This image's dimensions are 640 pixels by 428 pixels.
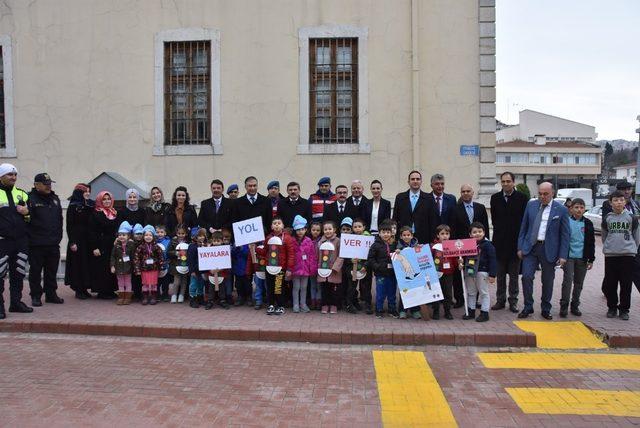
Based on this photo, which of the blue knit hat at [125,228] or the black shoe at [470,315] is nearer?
the black shoe at [470,315]

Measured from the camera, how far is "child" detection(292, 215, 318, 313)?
327 inches

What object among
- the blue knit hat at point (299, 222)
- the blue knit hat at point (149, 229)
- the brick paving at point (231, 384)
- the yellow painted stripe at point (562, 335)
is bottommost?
the brick paving at point (231, 384)

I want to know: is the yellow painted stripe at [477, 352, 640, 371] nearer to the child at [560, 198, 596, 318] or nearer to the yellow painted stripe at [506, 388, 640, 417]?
the yellow painted stripe at [506, 388, 640, 417]

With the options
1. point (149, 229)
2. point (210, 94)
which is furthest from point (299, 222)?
point (210, 94)

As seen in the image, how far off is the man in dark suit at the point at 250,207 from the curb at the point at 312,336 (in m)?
2.19

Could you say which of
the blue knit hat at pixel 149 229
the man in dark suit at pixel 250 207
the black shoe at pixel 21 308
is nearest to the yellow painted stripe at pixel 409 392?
the man in dark suit at pixel 250 207

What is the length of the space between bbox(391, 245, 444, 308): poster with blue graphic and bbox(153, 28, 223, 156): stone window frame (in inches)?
227

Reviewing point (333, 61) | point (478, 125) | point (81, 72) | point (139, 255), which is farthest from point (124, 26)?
point (478, 125)

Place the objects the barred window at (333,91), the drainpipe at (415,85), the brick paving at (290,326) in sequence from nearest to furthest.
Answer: the brick paving at (290,326) → the drainpipe at (415,85) → the barred window at (333,91)

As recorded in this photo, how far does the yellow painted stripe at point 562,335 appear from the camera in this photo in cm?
697

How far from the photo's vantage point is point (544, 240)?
793cm

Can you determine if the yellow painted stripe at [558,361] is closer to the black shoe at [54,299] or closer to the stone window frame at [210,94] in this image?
the black shoe at [54,299]

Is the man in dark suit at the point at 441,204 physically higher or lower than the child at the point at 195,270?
higher

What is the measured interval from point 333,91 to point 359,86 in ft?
1.93
